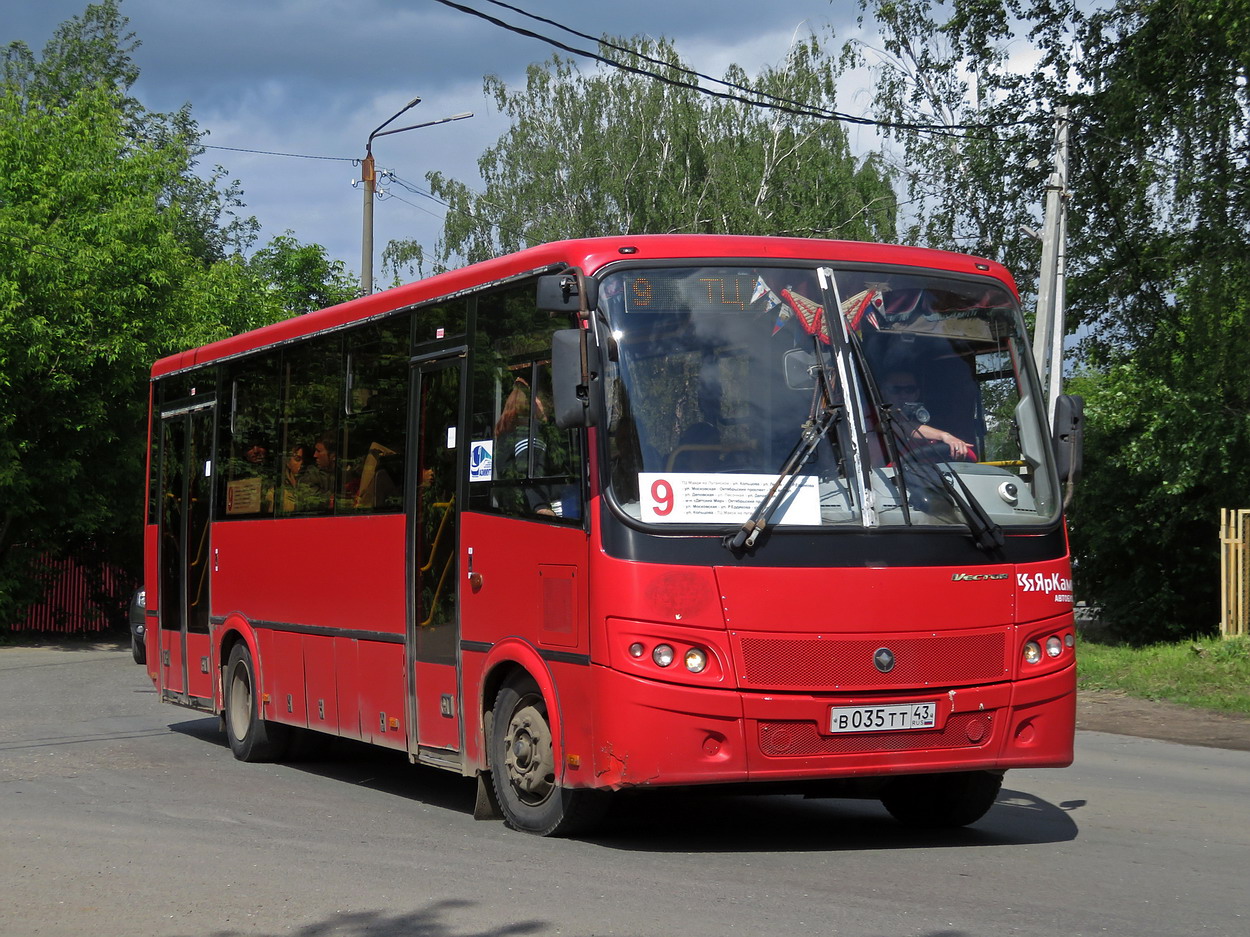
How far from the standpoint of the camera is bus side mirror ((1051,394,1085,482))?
866 centimetres

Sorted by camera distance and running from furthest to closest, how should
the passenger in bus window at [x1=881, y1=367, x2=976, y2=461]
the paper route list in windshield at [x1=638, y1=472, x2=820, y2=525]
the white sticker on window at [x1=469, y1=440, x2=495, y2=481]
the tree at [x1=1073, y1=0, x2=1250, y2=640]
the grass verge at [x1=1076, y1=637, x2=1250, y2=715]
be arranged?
1. the tree at [x1=1073, y1=0, x2=1250, y2=640]
2. the grass verge at [x1=1076, y1=637, x2=1250, y2=715]
3. the white sticker on window at [x1=469, y1=440, x2=495, y2=481]
4. the passenger in bus window at [x1=881, y1=367, x2=976, y2=461]
5. the paper route list in windshield at [x1=638, y1=472, x2=820, y2=525]

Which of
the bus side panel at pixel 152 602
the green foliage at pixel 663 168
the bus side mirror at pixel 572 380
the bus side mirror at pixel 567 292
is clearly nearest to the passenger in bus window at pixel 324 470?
the bus side mirror at pixel 567 292

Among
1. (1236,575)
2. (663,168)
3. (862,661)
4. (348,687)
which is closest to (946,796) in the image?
(862,661)

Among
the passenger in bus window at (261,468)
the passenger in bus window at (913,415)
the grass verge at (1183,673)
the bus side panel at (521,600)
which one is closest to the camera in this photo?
the bus side panel at (521,600)

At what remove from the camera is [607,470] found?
310 inches

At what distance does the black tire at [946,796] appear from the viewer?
891 centimetres

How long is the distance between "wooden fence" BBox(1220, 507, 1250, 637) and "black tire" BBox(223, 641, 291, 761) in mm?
13811

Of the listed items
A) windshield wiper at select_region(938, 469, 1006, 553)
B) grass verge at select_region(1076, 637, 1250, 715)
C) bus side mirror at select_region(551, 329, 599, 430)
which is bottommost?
grass verge at select_region(1076, 637, 1250, 715)

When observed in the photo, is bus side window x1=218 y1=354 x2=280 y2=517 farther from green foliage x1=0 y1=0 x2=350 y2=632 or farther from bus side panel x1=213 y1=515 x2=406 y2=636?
green foliage x1=0 y1=0 x2=350 y2=632

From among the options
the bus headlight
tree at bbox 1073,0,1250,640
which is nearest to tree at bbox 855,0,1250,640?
tree at bbox 1073,0,1250,640

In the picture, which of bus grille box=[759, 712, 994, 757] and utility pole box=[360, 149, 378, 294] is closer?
bus grille box=[759, 712, 994, 757]

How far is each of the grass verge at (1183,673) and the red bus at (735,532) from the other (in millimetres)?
9890

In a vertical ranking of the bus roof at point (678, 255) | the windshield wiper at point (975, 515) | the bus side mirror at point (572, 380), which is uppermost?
the bus roof at point (678, 255)

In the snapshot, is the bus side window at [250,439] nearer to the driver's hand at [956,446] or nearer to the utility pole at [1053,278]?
the driver's hand at [956,446]
